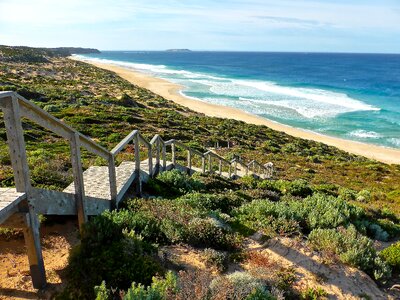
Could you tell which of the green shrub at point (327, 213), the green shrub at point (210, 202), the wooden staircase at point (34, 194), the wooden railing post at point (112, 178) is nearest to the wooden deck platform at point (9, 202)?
the wooden staircase at point (34, 194)

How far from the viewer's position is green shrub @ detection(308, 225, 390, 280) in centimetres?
539

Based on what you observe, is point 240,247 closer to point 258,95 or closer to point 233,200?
point 233,200

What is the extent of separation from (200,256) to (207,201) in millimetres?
2334

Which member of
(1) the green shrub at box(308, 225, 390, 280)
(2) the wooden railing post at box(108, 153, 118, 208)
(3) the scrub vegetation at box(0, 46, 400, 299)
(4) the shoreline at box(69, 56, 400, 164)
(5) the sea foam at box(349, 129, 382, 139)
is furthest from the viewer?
(5) the sea foam at box(349, 129, 382, 139)

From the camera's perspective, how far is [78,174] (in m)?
4.90

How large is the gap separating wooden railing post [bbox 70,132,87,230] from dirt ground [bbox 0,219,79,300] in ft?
1.67

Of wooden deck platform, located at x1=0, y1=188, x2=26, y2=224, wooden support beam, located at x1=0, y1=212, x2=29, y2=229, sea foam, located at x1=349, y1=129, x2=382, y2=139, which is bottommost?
sea foam, located at x1=349, y1=129, x2=382, y2=139

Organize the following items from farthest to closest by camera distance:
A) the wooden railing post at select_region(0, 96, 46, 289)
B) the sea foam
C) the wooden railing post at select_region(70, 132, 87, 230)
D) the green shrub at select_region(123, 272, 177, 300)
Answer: the sea foam → the wooden railing post at select_region(70, 132, 87, 230) → the wooden railing post at select_region(0, 96, 46, 289) → the green shrub at select_region(123, 272, 177, 300)

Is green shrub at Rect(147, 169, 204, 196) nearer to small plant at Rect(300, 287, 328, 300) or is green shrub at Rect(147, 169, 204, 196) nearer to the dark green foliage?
the dark green foliage

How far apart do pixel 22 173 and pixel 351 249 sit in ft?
15.6

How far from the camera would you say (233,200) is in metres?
8.45

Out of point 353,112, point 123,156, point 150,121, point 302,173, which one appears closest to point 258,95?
point 353,112

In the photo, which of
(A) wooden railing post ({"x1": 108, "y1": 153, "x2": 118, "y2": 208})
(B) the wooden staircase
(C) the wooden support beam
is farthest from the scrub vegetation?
(C) the wooden support beam

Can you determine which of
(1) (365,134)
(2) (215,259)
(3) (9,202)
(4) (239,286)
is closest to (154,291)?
(4) (239,286)
